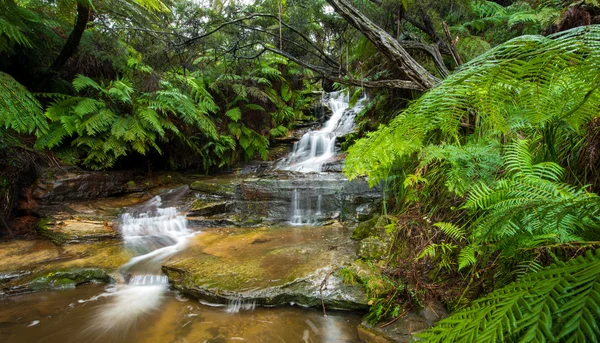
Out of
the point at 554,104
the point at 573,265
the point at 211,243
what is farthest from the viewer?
the point at 211,243

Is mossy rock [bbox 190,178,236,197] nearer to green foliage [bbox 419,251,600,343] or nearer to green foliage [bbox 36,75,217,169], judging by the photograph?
green foliage [bbox 36,75,217,169]

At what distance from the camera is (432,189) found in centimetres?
273

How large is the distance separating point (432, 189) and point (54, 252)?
17.5 ft

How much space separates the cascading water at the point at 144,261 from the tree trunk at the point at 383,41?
3.62m

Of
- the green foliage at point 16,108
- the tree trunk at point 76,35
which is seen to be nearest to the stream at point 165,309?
the green foliage at point 16,108

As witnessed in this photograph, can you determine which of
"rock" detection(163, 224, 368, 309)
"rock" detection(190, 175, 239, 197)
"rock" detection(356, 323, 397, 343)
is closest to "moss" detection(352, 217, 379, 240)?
"rock" detection(163, 224, 368, 309)

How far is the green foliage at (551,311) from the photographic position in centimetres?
45

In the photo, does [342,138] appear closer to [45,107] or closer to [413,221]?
[413,221]

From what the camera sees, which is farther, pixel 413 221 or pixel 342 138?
pixel 342 138

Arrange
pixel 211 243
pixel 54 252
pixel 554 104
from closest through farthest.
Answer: pixel 554 104, pixel 54 252, pixel 211 243

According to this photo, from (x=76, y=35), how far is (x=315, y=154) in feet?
22.1

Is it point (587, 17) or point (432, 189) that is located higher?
point (587, 17)

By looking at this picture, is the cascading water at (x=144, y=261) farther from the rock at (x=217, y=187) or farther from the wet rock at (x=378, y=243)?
the wet rock at (x=378, y=243)

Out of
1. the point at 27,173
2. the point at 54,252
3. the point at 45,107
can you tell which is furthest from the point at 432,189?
the point at 45,107
